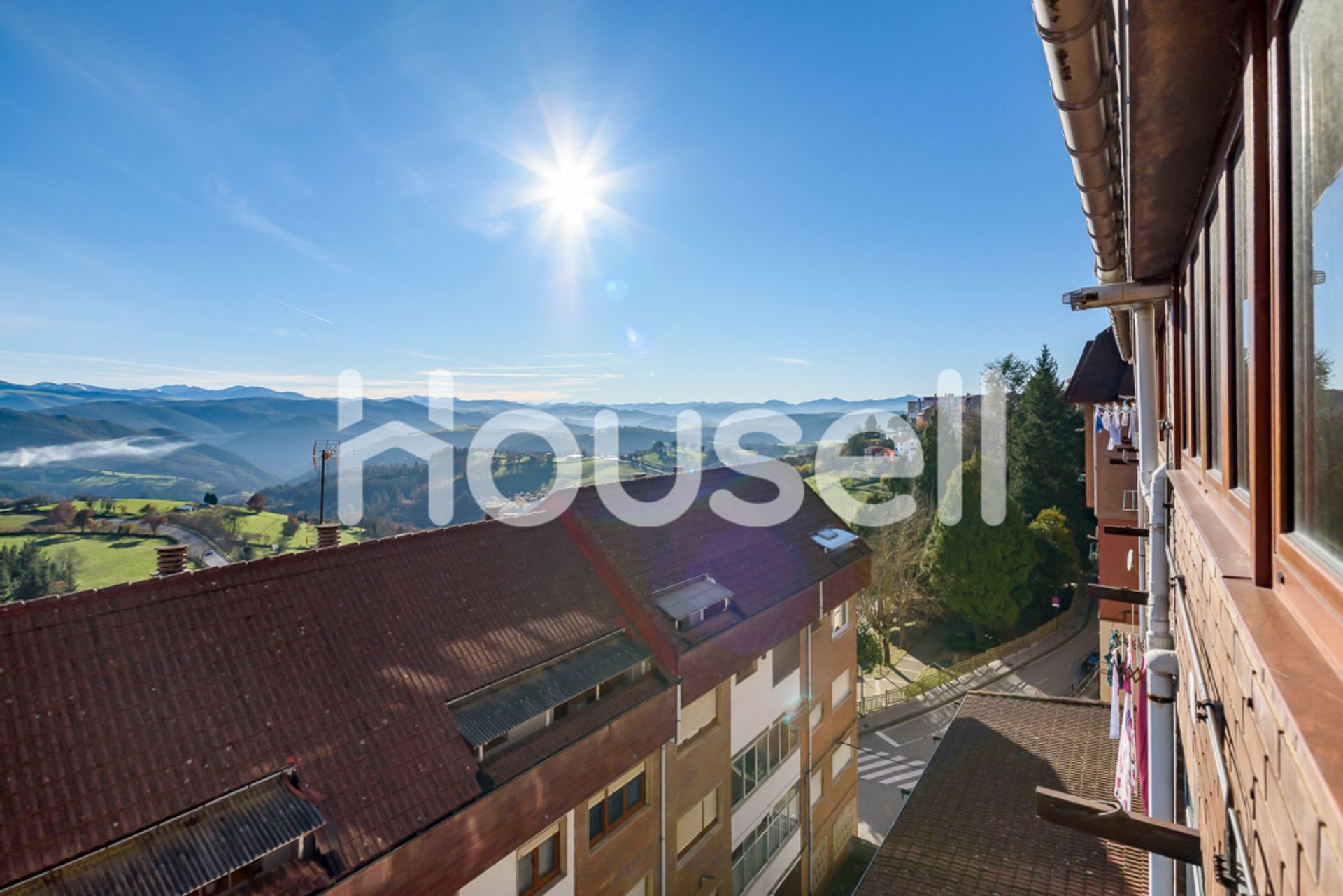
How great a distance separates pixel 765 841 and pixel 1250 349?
13.8 m

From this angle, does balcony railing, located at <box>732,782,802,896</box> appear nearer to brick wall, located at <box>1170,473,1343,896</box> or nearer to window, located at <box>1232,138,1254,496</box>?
brick wall, located at <box>1170,473,1343,896</box>

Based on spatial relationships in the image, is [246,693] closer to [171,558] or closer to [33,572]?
[171,558]

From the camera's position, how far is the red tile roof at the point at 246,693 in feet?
17.0

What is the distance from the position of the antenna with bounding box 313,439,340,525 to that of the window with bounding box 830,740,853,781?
42.7 feet

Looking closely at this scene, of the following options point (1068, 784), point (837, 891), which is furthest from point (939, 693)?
point (1068, 784)

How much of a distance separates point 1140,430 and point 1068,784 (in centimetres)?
726

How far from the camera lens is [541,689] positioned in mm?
8258

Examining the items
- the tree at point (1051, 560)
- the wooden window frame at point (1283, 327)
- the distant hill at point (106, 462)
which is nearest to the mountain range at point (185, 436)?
the distant hill at point (106, 462)

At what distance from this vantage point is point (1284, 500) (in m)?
1.75

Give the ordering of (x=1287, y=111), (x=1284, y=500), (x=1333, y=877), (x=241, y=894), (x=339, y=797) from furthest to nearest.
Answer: (x=339, y=797)
(x=241, y=894)
(x=1284, y=500)
(x=1287, y=111)
(x=1333, y=877)

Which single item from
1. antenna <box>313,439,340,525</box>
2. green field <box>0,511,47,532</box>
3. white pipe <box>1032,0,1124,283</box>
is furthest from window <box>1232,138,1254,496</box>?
green field <box>0,511,47,532</box>

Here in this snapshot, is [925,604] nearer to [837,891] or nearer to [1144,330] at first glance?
[837,891]

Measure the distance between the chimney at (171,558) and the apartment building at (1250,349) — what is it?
383 inches

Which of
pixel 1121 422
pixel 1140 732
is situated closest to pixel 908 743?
pixel 1121 422
